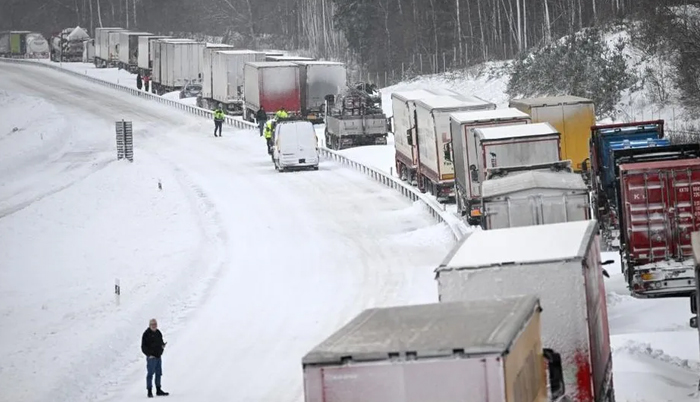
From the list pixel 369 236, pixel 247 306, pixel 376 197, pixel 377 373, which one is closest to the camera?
pixel 377 373

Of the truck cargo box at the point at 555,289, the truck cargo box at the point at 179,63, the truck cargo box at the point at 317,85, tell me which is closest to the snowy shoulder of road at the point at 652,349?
the truck cargo box at the point at 555,289

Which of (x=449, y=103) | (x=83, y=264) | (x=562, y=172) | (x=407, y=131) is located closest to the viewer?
(x=562, y=172)

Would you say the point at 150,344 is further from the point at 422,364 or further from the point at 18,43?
the point at 18,43

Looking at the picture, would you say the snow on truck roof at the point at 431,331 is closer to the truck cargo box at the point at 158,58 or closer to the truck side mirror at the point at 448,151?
the truck side mirror at the point at 448,151

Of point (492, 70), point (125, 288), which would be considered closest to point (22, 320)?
point (125, 288)

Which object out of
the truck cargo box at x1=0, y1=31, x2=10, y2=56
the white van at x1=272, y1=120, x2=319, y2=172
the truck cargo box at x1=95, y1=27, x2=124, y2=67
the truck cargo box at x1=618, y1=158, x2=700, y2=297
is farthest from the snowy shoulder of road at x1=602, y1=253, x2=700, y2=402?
the truck cargo box at x1=0, y1=31, x2=10, y2=56

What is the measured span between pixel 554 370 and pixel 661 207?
10.4 meters

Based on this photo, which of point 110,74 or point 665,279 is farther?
point 110,74

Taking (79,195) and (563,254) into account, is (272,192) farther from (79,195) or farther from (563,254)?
(563,254)

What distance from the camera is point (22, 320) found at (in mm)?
25500

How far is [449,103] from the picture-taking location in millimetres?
34781

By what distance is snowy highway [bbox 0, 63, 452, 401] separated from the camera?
20.6 meters

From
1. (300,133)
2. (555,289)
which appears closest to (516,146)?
(555,289)

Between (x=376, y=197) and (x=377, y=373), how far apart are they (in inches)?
1138
